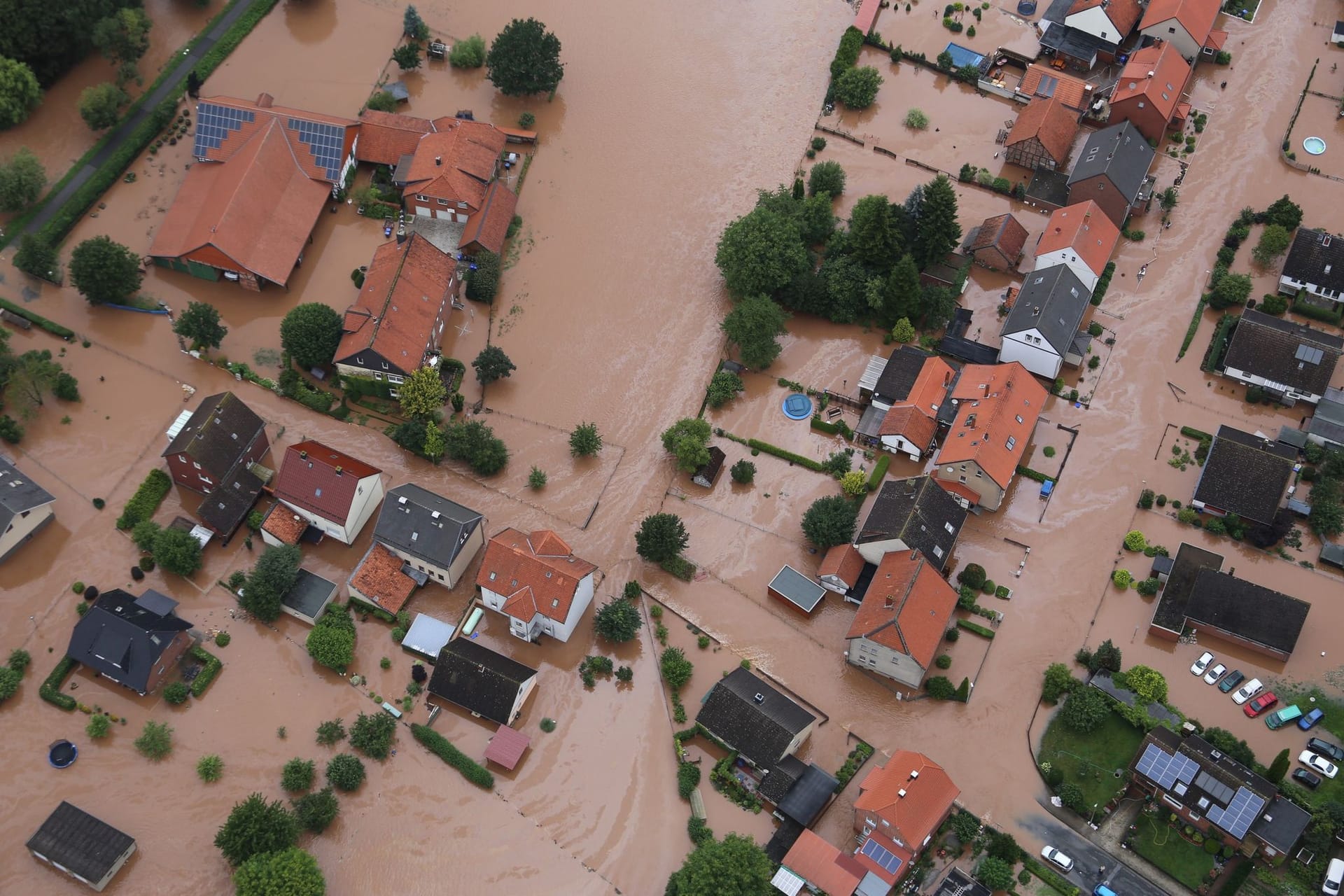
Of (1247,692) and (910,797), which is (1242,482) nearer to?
(1247,692)

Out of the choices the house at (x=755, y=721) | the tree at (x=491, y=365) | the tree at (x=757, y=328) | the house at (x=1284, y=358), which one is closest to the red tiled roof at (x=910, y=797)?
the house at (x=755, y=721)

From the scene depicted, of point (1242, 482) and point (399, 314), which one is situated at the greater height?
point (1242, 482)

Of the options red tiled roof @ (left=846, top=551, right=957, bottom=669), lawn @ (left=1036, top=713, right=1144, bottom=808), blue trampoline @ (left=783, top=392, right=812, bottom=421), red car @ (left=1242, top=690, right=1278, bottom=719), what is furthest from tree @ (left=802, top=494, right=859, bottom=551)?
red car @ (left=1242, top=690, right=1278, bottom=719)

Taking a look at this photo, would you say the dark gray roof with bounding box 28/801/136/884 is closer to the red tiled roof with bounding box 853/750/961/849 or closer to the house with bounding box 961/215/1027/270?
the red tiled roof with bounding box 853/750/961/849

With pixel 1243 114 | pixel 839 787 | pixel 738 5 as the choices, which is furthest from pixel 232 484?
pixel 1243 114

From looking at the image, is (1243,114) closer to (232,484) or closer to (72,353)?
(232,484)

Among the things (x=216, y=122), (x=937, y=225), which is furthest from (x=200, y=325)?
(x=937, y=225)


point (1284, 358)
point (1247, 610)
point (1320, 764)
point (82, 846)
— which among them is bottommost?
point (82, 846)
